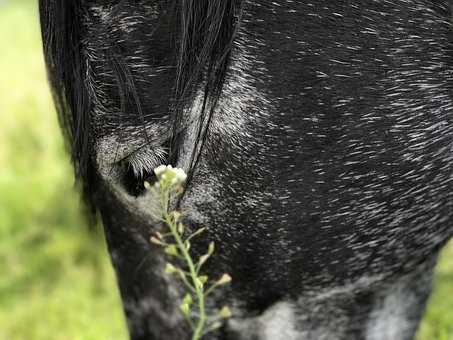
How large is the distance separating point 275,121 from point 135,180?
0.24 meters

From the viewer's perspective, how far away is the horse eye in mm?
1112

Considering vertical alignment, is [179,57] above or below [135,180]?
above

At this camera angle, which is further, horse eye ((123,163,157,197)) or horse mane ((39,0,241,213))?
horse eye ((123,163,157,197))

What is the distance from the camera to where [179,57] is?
3.30 ft

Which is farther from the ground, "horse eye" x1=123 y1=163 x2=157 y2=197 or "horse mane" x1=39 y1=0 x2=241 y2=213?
"horse mane" x1=39 y1=0 x2=241 y2=213

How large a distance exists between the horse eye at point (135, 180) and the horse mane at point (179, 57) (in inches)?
1.9

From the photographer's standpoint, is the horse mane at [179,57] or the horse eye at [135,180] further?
the horse eye at [135,180]

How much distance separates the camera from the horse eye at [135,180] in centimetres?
111

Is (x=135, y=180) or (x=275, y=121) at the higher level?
(x=275, y=121)

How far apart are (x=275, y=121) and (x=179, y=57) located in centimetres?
16

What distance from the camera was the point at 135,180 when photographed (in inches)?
44.3

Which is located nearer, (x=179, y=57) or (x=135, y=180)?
(x=179, y=57)

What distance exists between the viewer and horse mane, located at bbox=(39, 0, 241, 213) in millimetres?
1005

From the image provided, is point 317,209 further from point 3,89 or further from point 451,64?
point 3,89
